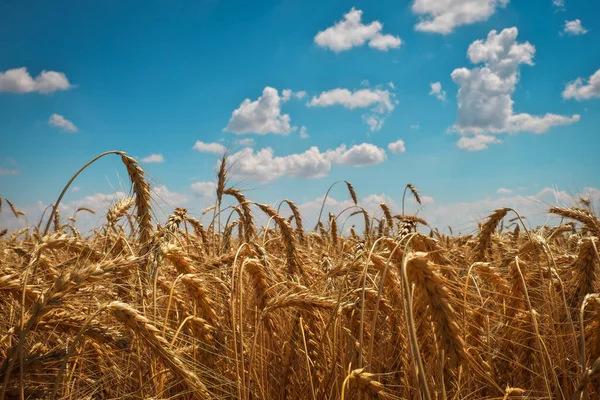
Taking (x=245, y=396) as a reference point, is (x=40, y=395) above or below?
above

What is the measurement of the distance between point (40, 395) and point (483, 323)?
85.2 inches

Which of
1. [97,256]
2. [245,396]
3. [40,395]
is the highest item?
[97,256]

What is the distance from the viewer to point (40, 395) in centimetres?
184

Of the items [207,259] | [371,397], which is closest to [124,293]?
[207,259]

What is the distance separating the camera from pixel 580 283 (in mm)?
2537

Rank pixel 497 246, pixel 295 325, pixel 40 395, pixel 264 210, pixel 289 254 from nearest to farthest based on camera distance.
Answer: pixel 40 395 → pixel 295 325 → pixel 289 254 → pixel 264 210 → pixel 497 246

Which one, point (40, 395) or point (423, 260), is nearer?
point (423, 260)

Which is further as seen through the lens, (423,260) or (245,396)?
(245,396)

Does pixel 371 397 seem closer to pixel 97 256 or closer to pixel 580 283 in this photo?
pixel 580 283

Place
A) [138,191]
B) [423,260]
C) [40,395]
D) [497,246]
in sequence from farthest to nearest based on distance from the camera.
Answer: [497,246] → [138,191] → [40,395] → [423,260]

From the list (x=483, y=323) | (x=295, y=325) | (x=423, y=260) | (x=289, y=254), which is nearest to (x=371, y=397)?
(x=423, y=260)

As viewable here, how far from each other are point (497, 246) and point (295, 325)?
131 inches

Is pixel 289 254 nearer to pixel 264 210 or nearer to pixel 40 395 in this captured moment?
pixel 264 210

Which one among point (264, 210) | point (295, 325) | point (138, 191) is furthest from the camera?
point (264, 210)
